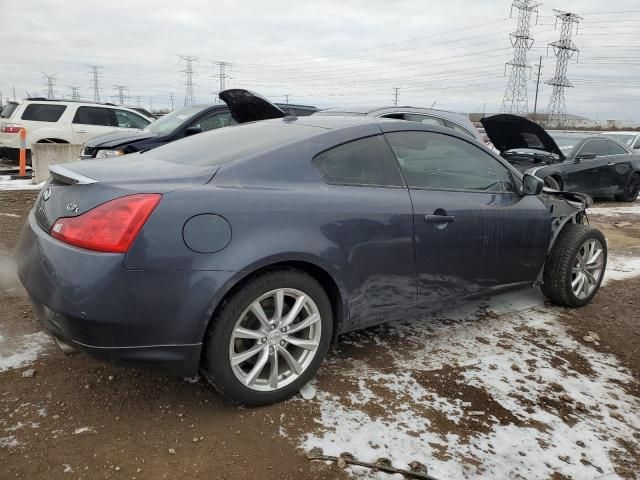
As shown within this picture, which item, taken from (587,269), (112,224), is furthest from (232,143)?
(587,269)

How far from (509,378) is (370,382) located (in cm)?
85

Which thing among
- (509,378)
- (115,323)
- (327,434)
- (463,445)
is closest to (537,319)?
(509,378)

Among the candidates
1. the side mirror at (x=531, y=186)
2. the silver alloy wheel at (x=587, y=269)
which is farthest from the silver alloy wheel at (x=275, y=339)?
the silver alloy wheel at (x=587, y=269)

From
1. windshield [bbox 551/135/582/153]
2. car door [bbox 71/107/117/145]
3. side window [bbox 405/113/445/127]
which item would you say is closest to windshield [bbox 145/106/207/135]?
side window [bbox 405/113/445/127]

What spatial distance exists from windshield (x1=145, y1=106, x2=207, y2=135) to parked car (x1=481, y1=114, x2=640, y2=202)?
4.48 meters

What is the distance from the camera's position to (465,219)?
3.27 metres

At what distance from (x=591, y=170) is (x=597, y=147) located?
29.8 inches

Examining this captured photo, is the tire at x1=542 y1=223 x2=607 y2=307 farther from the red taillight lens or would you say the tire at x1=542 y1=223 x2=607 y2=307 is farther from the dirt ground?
the red taillight lens

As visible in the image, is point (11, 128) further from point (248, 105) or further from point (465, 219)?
point (465, 219)

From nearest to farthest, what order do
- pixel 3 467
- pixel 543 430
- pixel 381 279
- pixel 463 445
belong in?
pixel 3 467 → pixel 463 445 → pixel 543 430 → pixel 381 279

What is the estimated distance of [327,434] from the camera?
247 cm

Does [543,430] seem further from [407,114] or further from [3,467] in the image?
[407,114]

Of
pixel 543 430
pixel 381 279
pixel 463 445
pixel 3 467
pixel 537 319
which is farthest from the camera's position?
pixel 537 319

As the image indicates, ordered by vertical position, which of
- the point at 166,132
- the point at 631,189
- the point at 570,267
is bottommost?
the point at 570,267
